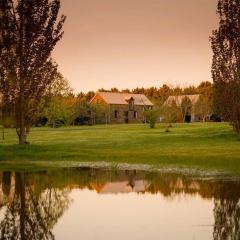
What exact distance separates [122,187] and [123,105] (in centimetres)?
10394

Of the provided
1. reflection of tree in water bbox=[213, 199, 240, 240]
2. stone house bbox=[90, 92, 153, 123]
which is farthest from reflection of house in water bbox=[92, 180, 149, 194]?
stone house bbox=[90, 92, 153, 123]

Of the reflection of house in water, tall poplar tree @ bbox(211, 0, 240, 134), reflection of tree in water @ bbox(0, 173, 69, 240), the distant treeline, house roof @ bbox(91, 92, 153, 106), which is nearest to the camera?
reflection of tree in water @ bbox(0, 173, 69, 240)

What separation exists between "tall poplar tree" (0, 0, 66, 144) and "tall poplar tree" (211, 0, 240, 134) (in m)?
13.2

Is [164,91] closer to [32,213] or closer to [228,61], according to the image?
[228,61]

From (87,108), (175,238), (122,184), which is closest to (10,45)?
(122,184)

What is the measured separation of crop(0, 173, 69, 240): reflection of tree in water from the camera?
11.6m

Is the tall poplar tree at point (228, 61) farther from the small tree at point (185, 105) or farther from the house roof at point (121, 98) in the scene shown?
the house roof at point (121, 98)

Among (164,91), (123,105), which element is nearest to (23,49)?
(123,105)

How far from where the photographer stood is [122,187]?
19.7 meters

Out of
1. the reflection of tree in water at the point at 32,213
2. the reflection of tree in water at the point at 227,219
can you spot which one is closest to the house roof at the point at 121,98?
the reflection of tree in water at the point at 32,213

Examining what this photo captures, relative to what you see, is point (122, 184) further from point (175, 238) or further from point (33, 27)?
point (33, 27)

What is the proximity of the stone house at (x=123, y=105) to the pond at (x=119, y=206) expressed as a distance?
306 feet

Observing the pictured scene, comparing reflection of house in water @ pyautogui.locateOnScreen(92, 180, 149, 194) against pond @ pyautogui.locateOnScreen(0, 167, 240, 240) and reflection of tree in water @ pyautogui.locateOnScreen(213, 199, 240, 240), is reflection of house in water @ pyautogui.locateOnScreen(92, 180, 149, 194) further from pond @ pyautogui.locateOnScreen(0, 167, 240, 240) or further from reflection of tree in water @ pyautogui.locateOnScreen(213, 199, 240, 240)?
reflection of tree in water @ pyautogui.locateOnScreen(213, 199, 240, 240)

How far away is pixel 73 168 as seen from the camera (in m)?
26.7
